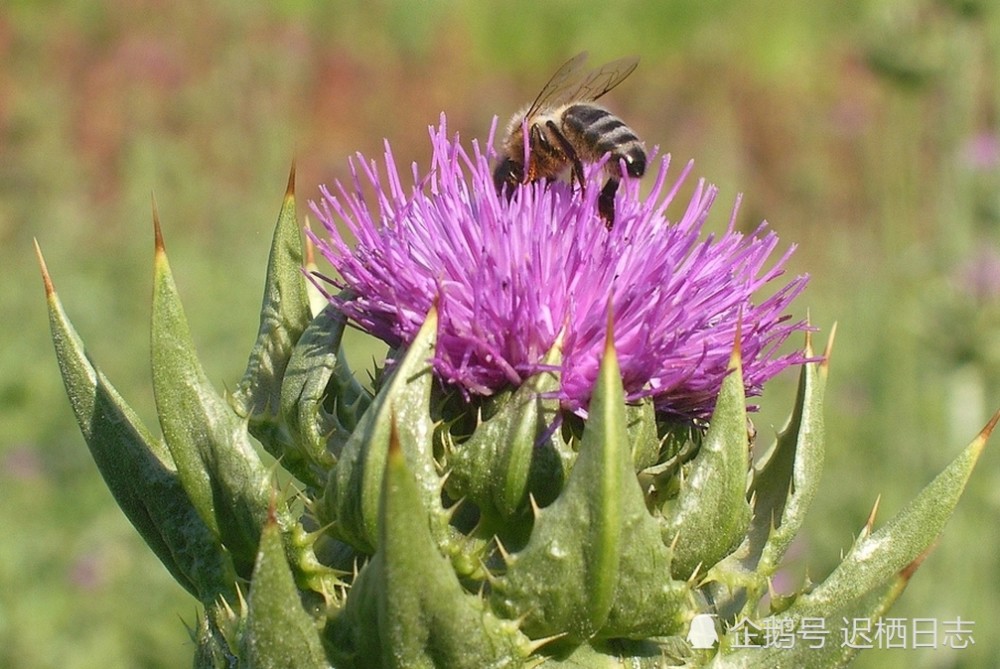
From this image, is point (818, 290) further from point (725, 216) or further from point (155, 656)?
Result: point (155, 656)

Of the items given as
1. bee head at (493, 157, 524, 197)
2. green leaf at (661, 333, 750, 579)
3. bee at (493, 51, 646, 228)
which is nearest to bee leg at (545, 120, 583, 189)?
bee at (493, 51, 646, 228)

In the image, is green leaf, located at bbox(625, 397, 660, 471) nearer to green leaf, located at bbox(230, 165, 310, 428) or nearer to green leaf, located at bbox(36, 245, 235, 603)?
green leaf, located at bbox(230, 165, 310, 428)

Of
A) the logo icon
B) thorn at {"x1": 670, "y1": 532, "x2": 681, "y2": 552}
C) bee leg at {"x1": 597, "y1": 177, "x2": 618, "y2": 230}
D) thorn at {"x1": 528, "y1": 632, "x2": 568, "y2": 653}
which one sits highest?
bee leg at {"x1": 597, "y1": 177, "x2": 618, "y2": 230}

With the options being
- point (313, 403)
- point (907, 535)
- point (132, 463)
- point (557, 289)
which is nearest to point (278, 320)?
point (313, 403)

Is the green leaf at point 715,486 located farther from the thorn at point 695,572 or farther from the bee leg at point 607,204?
the bee leg at point 607,204

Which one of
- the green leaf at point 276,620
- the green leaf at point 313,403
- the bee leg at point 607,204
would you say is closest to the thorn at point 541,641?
the green leaf at point 276,620

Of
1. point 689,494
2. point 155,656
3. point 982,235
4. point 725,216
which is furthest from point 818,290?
point 689,494
